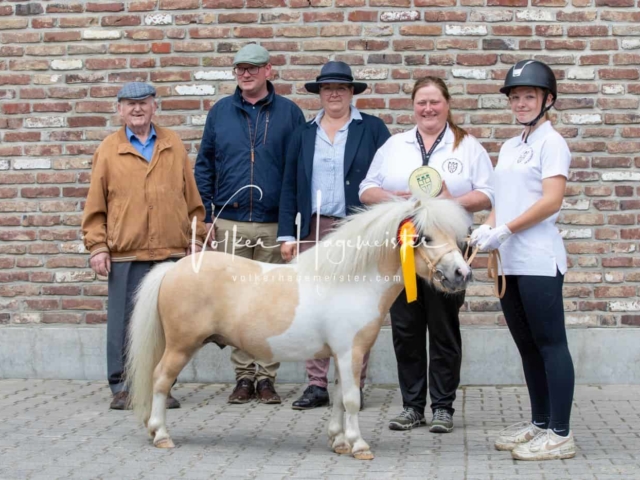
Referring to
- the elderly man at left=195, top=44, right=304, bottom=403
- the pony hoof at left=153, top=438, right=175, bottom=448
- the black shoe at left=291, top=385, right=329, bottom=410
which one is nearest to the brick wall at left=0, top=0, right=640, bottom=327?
the elderly man at left=195, top=44, right=304, bottom=403

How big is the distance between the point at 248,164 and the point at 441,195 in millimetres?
1644

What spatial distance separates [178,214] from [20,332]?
1.97 meters

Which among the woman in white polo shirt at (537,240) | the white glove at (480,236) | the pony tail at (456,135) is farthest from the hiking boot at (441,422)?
the pony tail at (456,135)

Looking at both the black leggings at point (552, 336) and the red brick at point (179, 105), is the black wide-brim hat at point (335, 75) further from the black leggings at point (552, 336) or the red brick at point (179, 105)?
the black leggings at point (552, 336)

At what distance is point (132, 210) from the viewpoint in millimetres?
6887

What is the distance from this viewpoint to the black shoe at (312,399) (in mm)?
6906

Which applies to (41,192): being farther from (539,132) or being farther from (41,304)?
(539,132)

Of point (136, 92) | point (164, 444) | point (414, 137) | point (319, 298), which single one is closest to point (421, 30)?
point (414, 137)

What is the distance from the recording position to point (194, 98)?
25.8ft

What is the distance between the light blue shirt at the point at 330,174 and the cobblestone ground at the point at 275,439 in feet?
4.64

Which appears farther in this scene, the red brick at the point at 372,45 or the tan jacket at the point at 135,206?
the red brick at the point at 372,45

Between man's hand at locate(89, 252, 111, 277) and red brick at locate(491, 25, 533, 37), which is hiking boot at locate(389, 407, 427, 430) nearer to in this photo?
man's hand at locate(89, 252, 111, 277)

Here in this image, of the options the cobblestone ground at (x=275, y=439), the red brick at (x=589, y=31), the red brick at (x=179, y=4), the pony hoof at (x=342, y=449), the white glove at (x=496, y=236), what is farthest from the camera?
the red brick at (x=179, y=4)

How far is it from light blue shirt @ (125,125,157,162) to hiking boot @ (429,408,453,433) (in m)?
2.69
